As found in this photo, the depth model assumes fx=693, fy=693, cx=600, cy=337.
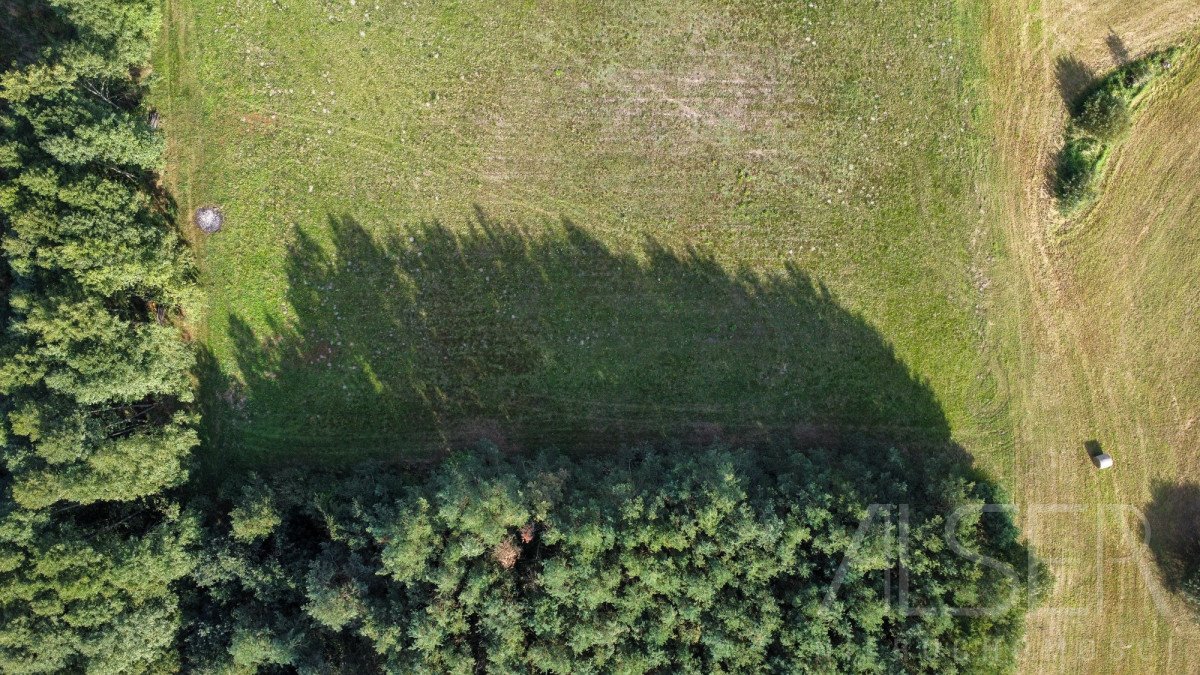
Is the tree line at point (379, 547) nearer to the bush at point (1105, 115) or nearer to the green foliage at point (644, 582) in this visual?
the green foliage at point (644, 582)

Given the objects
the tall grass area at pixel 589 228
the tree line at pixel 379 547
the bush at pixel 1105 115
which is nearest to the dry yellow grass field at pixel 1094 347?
the bush at pixel 1105 115

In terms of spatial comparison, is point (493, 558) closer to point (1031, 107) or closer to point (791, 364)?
point (791, 364)

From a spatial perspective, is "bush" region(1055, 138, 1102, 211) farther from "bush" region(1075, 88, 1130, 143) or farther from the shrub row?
the shrub row

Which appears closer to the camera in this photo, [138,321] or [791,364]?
[138,321]

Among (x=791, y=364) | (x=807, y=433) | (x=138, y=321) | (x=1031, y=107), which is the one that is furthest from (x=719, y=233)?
(x=138, y=321)

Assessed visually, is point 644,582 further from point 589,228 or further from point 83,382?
point 83,382
